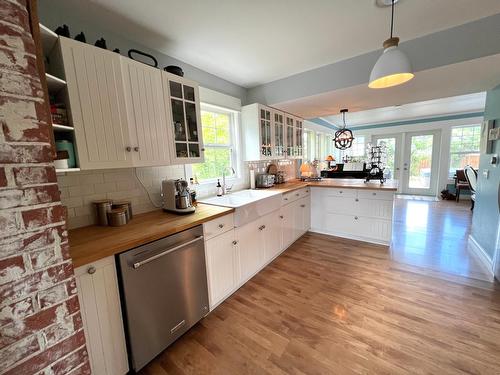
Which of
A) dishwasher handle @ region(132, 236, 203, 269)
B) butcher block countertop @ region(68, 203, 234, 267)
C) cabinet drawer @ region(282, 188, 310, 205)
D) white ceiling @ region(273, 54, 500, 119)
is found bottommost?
dishwasher handle @ region(132, 236, 203, 269)

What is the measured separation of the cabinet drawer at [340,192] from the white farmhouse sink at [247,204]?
116cm

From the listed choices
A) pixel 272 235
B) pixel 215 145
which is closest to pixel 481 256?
pixel 272 235

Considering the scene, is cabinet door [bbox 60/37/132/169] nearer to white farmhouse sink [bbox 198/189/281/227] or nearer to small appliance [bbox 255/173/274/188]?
white farmhouse sink [bbox 198/189/281/227]

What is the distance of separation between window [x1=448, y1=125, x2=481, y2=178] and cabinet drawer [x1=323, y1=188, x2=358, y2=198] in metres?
5.13

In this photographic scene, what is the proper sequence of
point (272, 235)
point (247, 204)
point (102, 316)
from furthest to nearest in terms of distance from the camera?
point (272, 235), point (247, 204), point (102, 316)

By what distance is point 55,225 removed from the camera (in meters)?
0.77

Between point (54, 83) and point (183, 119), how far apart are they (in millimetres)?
874

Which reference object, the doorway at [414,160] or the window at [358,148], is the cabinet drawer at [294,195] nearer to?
the doorway at [414,160]

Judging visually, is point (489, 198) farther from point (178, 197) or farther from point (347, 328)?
point (178, 197)

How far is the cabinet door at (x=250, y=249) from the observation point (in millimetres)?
2137

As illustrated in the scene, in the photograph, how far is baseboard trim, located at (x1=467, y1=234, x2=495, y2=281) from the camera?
231cm

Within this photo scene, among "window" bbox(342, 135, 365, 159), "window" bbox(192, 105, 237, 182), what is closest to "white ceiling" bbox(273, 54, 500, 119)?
"window" bbox(192, 105, 237, 182)

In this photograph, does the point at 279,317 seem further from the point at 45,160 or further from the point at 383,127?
the point at 383,127

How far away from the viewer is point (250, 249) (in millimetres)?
2273
